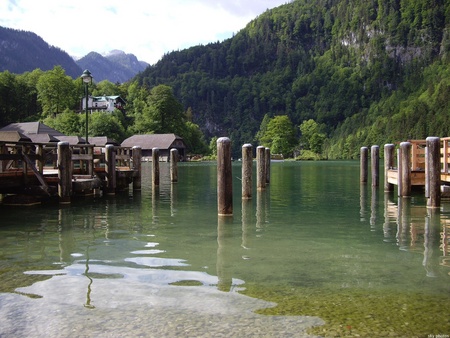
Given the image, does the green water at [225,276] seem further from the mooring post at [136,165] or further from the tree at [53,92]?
the tree at [53,92]

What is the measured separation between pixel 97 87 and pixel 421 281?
500 ft

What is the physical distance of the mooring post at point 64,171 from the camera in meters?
16.9

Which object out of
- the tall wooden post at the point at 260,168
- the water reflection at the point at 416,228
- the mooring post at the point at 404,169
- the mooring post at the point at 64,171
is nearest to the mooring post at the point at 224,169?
the water reflection at the point at 416,228

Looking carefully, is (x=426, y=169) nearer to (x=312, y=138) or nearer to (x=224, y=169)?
(x=224, y=169)

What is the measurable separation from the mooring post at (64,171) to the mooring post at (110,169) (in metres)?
3.78

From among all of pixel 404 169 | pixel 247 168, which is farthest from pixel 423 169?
pixel 247 168

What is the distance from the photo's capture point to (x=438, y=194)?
15.4 metres

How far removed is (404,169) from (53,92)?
101000 millimetres

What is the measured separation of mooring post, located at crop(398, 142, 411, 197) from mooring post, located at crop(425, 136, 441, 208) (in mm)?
2399

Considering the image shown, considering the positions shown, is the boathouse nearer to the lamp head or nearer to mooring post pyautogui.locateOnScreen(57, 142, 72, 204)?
the lamp head

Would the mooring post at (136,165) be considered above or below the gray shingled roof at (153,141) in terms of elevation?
below

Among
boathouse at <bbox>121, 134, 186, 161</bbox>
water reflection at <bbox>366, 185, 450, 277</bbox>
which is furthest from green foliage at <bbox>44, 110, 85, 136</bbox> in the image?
water reflection at <bbox>366, 185, 450, 277</bbox>

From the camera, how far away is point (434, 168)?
14797mm

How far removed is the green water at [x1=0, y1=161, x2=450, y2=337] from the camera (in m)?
5.50
